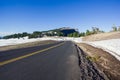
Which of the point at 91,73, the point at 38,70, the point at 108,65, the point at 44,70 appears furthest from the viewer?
the point at 108,65

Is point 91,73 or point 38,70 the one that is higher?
point 38,70

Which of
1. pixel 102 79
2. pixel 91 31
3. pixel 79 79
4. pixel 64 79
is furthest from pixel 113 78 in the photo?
pixel 91 31

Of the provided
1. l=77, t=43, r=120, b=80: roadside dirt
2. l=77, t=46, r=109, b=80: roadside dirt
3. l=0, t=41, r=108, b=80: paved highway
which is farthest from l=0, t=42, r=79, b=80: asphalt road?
l=77, t=43, r=120, b=80: roadside dirt

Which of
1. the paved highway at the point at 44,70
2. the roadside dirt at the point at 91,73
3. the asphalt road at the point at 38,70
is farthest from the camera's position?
the roadside dirt at the point at 91,73

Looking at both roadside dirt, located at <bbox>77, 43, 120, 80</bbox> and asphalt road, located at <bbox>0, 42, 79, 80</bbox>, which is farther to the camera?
roadside dirt, located at <bbox>77, 43, 120, 80</bbox>

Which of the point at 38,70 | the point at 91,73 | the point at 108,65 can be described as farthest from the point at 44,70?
the point at 108,65

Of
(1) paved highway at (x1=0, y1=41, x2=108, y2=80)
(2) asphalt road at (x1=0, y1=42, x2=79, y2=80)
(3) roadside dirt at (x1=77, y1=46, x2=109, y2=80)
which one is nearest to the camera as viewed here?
(2) asphalt road at (x1=0, y1=42, x2=79, y2=80)

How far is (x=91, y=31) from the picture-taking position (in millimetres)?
193500

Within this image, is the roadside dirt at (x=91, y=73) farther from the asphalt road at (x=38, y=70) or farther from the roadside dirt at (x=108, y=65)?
the roadside dirt at (x=108, y=65)

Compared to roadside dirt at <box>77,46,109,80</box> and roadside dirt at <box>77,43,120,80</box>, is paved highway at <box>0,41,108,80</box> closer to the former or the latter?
roadside dirt at <box>77,46,109,80</box>

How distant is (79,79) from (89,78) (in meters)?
0.63

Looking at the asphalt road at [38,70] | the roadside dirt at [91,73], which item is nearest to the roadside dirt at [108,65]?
the roadside dirt at [91,73]

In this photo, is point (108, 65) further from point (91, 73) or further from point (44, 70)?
point (44, 70)

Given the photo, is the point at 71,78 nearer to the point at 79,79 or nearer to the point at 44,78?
the point at 79,79
